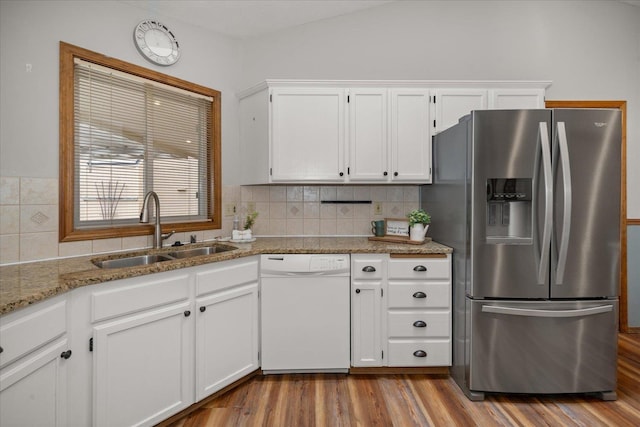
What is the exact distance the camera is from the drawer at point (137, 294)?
4.91ft

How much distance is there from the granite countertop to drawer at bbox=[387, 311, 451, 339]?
0.45 m

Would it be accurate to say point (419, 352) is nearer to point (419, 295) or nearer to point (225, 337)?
point (419, 295)

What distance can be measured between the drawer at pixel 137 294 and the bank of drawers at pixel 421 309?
1389mm

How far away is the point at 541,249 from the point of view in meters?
1.96

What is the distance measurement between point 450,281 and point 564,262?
2.21ft

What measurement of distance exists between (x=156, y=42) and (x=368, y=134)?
5.78 feet

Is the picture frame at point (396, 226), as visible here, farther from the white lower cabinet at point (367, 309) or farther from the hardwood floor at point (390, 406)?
the hardwood floor at point (390, 406)

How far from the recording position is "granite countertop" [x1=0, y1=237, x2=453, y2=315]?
Answer: 1.24 meters

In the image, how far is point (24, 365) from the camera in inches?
45.9

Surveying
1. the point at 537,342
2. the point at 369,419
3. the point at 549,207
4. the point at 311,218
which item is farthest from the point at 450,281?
the point at 311,218

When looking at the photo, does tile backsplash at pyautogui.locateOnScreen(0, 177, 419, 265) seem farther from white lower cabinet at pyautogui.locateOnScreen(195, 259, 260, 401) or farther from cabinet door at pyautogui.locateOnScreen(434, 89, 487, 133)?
white lower cabinet at pyautogui.locateOnScreen(195, 259, 260, 401)

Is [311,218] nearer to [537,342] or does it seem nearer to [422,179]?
[422,179]

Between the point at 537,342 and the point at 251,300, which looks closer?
the point at 537,342

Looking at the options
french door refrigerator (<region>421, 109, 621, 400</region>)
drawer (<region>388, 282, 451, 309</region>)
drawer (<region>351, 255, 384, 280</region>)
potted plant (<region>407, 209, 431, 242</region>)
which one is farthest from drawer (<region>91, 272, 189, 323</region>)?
french door refrigerator (<region>421, 109, 621, 400</region>)
